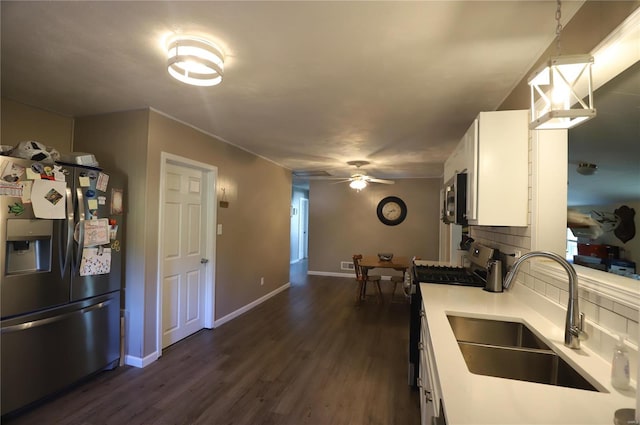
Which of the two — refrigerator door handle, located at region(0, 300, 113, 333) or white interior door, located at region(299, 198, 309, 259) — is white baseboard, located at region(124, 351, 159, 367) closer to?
refrigerator door handle, located at region(0, 300, 113, 333)

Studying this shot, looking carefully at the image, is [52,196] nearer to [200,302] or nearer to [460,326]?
[200,302]

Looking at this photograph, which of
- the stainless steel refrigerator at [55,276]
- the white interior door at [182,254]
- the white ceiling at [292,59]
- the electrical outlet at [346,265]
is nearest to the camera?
the white ceiling at [292,59]

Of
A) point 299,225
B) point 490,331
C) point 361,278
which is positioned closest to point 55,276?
point 490,331

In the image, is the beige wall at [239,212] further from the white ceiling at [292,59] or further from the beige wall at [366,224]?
the beige wall at [366,224]

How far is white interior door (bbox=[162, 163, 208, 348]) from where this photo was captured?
3.26 meters

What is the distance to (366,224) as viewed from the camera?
7.34m

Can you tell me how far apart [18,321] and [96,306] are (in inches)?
21.1

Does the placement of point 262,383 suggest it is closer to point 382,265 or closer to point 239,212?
point 239,212

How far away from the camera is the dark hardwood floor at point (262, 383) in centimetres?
219

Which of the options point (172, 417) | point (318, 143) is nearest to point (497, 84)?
point (318, 143)

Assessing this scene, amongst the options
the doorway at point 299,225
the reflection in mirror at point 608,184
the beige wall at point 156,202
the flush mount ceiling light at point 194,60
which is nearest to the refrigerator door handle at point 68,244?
the beige wall at point 156,202

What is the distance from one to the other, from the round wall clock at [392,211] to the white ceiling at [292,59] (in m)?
3.93

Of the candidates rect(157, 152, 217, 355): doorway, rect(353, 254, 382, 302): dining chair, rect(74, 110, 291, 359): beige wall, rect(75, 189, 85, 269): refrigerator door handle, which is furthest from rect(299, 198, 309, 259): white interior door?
rect(75, 189, 85, 269): refrigerator door handle

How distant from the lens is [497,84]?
86.3 inches
